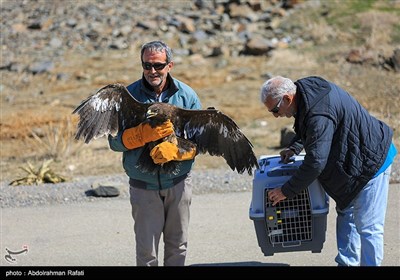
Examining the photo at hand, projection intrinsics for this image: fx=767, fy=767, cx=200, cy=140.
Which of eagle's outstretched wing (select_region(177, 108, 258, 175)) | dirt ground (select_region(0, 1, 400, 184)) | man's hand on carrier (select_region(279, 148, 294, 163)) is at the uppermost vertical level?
eagle's outstretched wing (select_region(177, 108, 258, 175))

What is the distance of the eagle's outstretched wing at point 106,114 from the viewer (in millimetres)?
5141

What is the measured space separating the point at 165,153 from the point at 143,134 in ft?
A: 0.72

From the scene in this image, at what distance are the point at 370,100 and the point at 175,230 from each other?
9.67m

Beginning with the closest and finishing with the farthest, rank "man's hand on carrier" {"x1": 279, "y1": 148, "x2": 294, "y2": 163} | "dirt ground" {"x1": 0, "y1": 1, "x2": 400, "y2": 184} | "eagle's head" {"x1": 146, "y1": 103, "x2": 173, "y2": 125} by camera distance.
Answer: "eagle's head" {"x1": 146, "y1": 103, "x2": 173, "y2": 125} → "man's hand on carrier" {"x1": 279, "y1": 148, "x2": 294, "y2": 163} → "dirt ground" {"x1": 0, "y1": 1, "x2": 400, "y2": 184}

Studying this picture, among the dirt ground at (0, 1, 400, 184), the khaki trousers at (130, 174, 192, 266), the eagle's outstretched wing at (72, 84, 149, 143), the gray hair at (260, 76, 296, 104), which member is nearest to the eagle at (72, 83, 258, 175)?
the eagle's outstretched wing at (72, 84, 149, 143)

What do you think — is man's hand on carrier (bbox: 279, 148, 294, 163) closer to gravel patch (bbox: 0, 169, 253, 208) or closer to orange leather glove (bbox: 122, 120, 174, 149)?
orange leather glove (bbox: 122, 120, 174, 149)

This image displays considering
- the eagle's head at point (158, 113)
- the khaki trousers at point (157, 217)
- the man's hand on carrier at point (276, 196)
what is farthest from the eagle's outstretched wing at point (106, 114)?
the man's hand on carrier at point (276, 196)

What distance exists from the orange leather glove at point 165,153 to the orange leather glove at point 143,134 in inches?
2.8

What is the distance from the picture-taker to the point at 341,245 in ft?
18.1

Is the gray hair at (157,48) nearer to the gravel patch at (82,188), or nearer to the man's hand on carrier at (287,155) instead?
the man's hand on carrier at (287,155)

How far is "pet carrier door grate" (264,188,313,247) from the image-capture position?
207 inches

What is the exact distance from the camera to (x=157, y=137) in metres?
4.97
